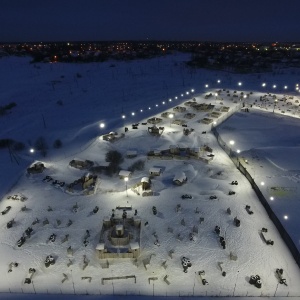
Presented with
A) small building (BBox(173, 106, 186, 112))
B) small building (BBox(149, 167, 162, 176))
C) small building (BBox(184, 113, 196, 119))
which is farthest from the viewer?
small building (BBox(173, 106, 186, 112))

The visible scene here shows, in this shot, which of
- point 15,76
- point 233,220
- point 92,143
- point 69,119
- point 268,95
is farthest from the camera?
point 15,76

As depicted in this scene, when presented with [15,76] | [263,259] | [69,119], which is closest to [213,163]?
[263,259]

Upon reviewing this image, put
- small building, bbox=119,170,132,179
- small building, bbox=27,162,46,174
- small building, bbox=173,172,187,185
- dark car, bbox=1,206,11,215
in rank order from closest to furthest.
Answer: dark car, bbox=1,206,11,215, small building, bbox=173,172,187,185, small building, bbox=119,170,132,179, small building, bbox=27,162,46,174

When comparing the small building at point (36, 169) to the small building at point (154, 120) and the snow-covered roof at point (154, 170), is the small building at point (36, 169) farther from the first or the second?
the small building at point (154, 120)

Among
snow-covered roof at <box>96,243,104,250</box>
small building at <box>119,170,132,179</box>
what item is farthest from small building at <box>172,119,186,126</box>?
snow-covered roof at <box>96,243,104,250</box>

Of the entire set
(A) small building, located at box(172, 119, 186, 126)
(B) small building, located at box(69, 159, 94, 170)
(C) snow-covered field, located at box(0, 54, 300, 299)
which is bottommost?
(C) snow-covered field, located at box(0, 54, 300, 299)

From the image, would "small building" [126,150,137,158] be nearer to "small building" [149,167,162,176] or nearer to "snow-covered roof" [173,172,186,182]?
"small building" [149,167,162,176]

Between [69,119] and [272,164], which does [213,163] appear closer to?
[272,164]

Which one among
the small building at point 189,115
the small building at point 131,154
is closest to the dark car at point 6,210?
the small building at point 131,154
